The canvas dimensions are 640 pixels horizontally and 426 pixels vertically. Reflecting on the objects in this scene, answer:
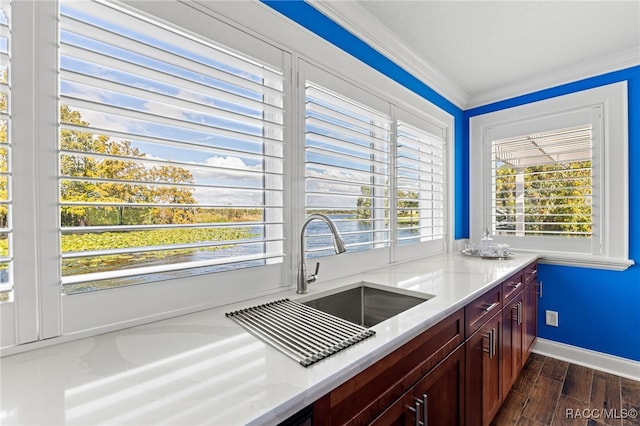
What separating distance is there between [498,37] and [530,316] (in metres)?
2.21

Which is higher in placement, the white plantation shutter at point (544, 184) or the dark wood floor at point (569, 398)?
the white plantation shutter at point (544, 184)

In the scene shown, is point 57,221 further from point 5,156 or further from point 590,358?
point 590,358

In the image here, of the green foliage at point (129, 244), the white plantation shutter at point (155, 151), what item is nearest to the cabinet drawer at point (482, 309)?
the white plantation shutter at point (155, 151)

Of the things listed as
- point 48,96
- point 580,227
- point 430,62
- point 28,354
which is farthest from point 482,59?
point 28,354

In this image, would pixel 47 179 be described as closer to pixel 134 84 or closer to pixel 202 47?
pixel 134 84

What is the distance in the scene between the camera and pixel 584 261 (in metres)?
2.50

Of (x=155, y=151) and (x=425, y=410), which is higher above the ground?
(x=155, y=151)

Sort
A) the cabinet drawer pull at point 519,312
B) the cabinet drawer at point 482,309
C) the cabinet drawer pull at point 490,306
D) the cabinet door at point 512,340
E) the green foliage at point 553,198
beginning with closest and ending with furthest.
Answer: the cabinet drawer at point 482,309 < the cabinet drawer pull at point 490,306 < the cabinet door at point 512,340 < the cabinet drawer pull at point 519,312 < the green foliage at point 553,198

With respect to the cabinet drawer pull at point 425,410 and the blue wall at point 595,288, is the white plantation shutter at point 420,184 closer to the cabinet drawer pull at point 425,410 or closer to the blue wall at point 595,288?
the blue wall at point 595,288

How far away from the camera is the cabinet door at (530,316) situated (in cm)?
235

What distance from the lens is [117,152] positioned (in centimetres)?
100

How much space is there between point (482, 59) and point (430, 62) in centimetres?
41

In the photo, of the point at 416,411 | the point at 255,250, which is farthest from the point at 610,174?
the point at 255,250

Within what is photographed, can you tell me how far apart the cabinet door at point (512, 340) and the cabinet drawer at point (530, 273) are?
0.18 m
